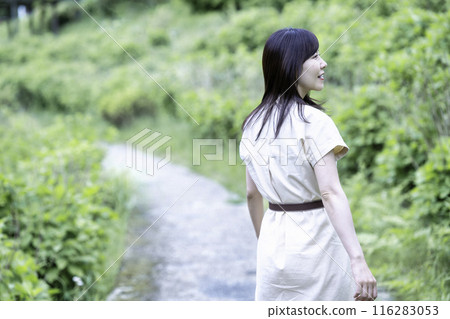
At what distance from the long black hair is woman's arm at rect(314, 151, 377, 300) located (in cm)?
15

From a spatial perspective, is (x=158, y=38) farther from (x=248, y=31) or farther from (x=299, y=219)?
(x=299, y=219)

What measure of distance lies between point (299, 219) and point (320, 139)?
0.70 ft

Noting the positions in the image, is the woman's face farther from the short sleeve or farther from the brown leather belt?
the brown leather belt

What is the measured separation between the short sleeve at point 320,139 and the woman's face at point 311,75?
0.10 metres

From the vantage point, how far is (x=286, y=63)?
1.31 m

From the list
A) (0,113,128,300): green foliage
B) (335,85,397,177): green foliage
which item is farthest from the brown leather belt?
(335,85,397,177): green foliage

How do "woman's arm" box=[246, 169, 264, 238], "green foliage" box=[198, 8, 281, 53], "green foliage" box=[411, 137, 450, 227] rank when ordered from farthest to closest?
1. "green foliage" box=[198, 8, 281, 53]
2. "green foliage" box=[411, 137, 450, 227]
3. "woman's arm" box=[246, 169, 264, 238]

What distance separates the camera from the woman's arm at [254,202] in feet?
4.89

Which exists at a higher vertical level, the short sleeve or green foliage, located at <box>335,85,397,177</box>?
the short sleeve

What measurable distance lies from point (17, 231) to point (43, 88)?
10324 millimetres

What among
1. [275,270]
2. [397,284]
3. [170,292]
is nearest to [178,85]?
Result: [170,292]

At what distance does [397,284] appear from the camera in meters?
2.51

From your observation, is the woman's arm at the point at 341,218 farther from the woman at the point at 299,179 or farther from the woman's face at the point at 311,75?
the woman's face at the point at 311,75

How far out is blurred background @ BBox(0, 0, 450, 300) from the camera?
2.58m
